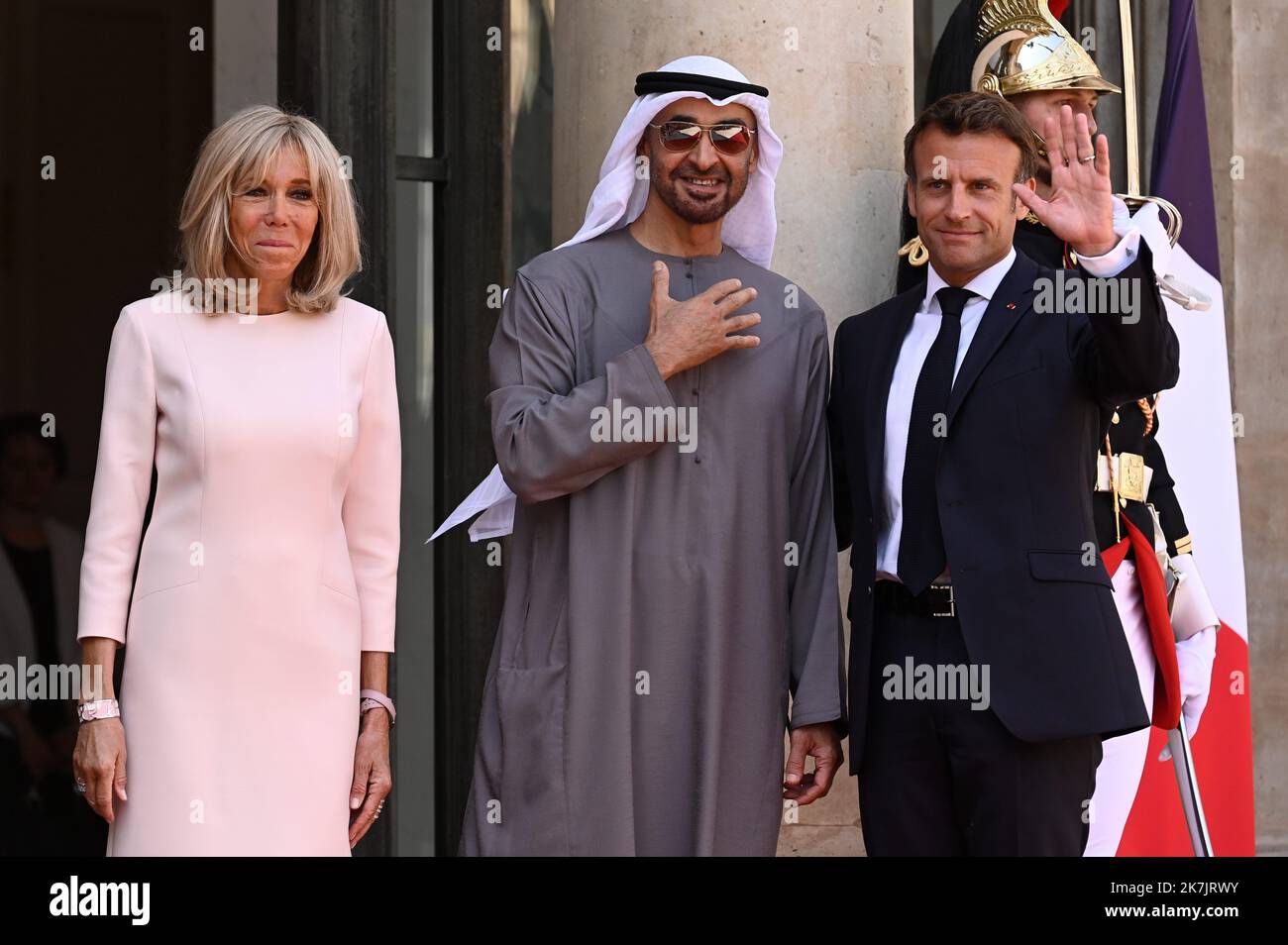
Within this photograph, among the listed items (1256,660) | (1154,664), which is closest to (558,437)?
(1154,664)

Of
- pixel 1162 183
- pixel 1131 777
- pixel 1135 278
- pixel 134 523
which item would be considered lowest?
pixel 1131 777

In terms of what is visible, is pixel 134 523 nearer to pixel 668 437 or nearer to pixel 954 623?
pixel 668 437

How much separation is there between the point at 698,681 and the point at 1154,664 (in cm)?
124

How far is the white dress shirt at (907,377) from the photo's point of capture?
4.26m

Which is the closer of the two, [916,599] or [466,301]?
[916,599]

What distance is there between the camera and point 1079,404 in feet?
13.7

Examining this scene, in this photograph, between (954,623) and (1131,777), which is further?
(1131,777)

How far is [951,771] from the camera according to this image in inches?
163

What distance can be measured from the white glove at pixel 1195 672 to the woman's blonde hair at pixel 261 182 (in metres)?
2.55

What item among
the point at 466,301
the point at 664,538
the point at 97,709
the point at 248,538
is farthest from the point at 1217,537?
the point at 97,709

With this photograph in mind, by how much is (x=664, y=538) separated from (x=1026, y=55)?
1.87 meters

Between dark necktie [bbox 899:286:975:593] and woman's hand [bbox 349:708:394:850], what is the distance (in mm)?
1140

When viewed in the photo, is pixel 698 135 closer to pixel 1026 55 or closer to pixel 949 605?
pixel 949 605

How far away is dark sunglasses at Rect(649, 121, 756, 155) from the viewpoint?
441 centimetres
